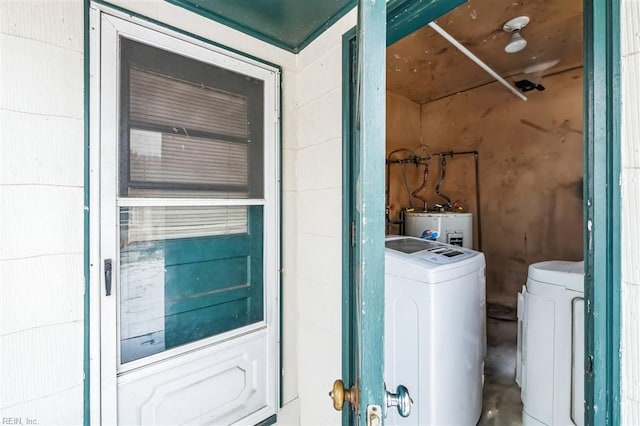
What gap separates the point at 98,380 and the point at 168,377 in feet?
0.90

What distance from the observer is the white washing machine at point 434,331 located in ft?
4.53

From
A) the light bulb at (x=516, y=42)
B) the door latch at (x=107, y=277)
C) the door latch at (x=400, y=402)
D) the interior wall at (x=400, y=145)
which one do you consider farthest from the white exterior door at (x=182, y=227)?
the interior wall at (x=400, y=145)

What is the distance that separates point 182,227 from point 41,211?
0.49 m

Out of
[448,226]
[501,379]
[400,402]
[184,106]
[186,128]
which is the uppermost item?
[184,106]

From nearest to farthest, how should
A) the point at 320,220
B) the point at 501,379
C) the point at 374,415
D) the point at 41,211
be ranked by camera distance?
the point at 374,415 → the point at 41,211 → the point at 320,220 → the point at 501,379

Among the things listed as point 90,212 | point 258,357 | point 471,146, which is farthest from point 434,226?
point 90,212

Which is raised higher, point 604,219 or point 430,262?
point 604,219

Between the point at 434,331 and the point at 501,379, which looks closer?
the point at 434,331

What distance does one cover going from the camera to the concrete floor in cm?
189

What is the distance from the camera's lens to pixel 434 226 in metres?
2.69

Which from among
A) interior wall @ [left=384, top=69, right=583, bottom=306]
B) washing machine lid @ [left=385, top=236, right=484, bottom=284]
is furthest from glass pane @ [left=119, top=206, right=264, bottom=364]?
interior wall @ [left=384, top=69, right=583, bottom=306]

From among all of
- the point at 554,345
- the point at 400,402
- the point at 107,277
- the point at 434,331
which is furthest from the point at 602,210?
the point at 107,277
